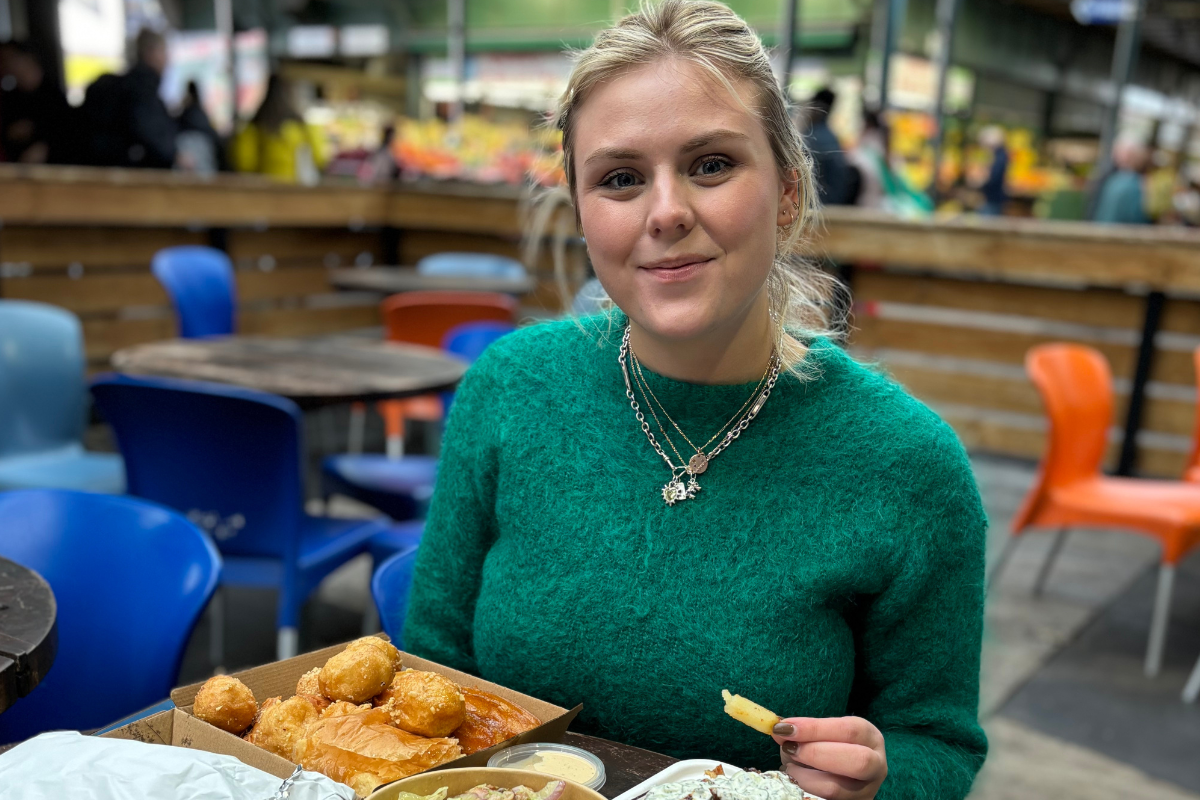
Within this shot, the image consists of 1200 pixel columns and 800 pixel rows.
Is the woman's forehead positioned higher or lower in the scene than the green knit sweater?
higher

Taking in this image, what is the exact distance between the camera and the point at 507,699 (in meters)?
1.09

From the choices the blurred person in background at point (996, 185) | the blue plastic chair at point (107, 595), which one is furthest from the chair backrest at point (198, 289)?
the blurred person in background at point (996, 185)

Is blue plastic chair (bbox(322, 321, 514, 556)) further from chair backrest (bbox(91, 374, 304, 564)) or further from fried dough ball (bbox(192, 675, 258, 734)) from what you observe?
fried dough ball (bbox(192, 675, 258, 734))

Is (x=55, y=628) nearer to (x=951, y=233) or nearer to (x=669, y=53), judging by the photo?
(x=669, y=53)

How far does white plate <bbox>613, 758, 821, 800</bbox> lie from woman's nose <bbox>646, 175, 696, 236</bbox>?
524 millimetres

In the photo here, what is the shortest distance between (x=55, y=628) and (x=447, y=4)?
1228 centimetres

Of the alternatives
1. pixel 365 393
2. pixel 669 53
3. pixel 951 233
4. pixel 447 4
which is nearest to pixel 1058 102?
pixel 447 4

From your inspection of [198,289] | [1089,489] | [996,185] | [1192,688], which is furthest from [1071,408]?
[996,185]

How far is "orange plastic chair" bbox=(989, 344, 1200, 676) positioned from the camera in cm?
347

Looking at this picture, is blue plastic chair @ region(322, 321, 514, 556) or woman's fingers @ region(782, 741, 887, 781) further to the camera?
blue plastic chair @ region(322, 321, 514, 556)

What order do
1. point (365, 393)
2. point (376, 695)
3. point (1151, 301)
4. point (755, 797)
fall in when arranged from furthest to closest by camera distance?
point (1151, 301), point (365, 393), point (376, 695), point (755, 797)

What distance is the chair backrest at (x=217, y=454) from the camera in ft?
7.79

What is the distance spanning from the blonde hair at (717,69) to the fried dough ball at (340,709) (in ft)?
2.01

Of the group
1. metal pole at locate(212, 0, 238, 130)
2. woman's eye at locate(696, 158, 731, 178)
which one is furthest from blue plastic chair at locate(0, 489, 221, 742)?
metal pole at locate(212, 0, 238, 130)
